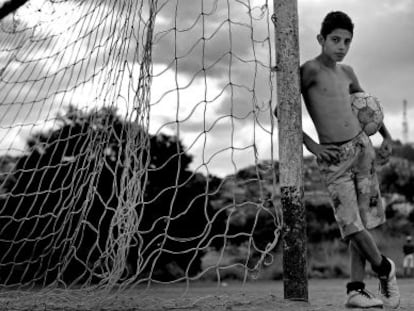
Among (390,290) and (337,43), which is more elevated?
(337,43)

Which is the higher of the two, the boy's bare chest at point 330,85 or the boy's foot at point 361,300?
the boy's bare chest at point 330,85

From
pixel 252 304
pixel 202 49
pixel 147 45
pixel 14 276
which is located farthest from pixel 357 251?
pixel 14 276

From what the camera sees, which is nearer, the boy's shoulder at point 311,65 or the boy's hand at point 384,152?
the boy's shoulder at point 311,65

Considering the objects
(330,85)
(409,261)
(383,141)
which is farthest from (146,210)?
(409,261)

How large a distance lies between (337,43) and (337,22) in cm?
12

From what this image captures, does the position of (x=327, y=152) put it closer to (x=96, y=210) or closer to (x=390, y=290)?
(x=390, y=290)

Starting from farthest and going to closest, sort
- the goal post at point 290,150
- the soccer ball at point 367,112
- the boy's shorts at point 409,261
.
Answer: the boy's shorts at point 409,261 < the soccer ball at point 367,112 < the goal post at point 290,150

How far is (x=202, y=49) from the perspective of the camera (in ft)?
15.7

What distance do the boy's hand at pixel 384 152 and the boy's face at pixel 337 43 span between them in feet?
2.17

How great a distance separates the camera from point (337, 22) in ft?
14.1

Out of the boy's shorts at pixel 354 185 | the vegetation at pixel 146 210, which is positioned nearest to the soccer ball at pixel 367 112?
the boy's shorts at pixel 354 185

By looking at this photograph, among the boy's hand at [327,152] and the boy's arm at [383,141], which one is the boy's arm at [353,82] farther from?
the boy's hand at [327,152]

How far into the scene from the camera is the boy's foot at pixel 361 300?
4.14m

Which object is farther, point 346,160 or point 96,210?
point 96,210
